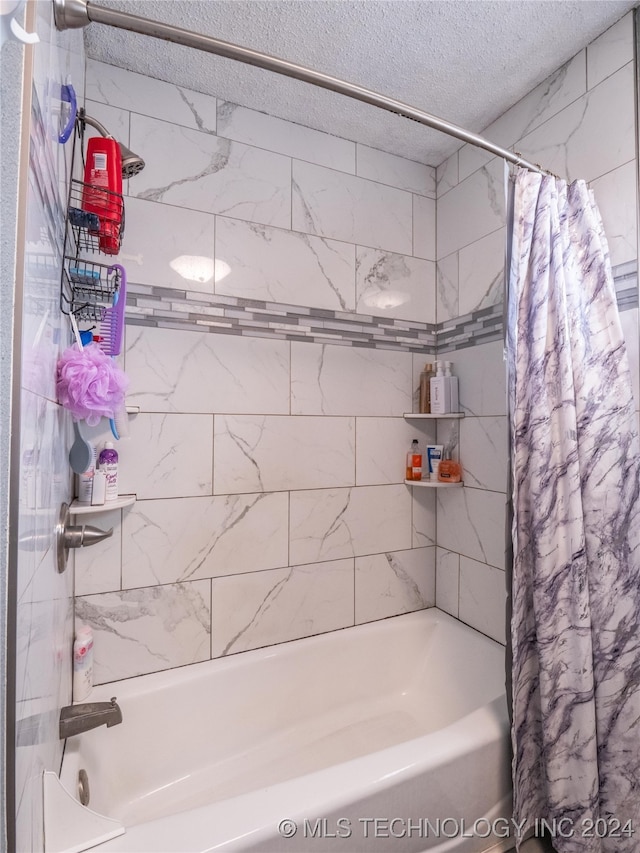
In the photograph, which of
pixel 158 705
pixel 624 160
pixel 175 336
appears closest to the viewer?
pixel 624 160

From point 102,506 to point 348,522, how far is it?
0.97m

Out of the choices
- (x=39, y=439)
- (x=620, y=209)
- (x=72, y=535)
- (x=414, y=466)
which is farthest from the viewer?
(x=414, y=466)

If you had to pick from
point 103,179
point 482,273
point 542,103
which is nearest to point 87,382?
point 103,179

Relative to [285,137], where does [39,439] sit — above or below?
below

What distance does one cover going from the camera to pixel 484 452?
5.76ft

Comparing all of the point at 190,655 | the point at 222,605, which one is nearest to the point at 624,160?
the point at 222,605

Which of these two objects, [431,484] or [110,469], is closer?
[110,469]

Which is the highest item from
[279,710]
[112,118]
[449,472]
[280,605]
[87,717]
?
[112,118]

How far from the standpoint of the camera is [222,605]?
5.26ft

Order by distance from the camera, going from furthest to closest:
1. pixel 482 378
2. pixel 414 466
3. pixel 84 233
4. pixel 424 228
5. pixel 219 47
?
pixel 424 228
pixel 414 466
pixel 482 378
pixel 84 233
pixel 219 47

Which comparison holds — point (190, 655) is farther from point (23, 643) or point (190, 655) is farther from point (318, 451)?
point (23, 643)

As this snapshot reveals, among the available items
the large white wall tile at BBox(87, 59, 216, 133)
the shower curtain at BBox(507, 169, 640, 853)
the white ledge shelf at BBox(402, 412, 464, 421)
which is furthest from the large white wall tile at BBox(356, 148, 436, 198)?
the white ledge shelf at BBox(402, 412, 464, 421)

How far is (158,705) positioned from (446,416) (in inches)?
59.9

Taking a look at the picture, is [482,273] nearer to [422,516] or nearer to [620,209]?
[620,209]
